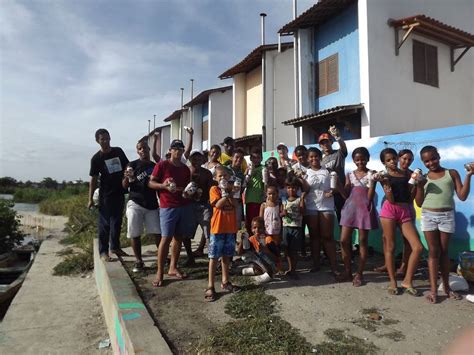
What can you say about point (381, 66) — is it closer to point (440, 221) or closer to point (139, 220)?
point (440, 221)

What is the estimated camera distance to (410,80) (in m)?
11.2

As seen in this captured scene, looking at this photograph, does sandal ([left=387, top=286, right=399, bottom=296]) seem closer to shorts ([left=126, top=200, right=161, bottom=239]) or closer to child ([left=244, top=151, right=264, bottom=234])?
child ([left=244, top=151, right=264, bottom=234])

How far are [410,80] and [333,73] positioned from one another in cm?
235

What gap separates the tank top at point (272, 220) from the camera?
481 cm

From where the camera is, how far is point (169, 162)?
4641 mm

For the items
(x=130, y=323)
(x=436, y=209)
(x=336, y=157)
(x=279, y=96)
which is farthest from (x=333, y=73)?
(x=130, y=323)

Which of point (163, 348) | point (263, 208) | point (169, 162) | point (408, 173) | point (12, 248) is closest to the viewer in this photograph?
point (163, 348)

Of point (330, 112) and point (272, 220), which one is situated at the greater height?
point (330, 112)

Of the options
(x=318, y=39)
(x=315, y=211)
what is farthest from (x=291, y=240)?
Answer: (x=318, y=39)

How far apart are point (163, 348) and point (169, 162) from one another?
2.34m

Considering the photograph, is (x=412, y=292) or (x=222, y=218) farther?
(x=222, y=218)

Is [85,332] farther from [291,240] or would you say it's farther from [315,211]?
[315,211]

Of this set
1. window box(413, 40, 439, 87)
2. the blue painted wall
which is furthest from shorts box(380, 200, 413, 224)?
window box(413, 40, 439, 87)

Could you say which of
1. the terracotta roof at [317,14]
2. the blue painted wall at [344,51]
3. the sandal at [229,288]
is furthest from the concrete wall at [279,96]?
the sandal at [229,288]
